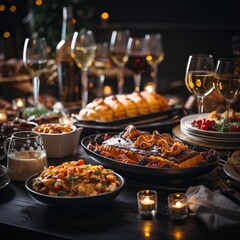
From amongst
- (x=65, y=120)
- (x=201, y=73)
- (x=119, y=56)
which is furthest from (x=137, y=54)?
(x=201, y=73)

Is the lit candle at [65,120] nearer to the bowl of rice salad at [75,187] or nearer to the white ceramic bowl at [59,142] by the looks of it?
the white ceramic bowl at [59,142]

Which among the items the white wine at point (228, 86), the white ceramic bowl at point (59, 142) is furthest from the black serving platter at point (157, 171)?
the white wine at point (228, 86)

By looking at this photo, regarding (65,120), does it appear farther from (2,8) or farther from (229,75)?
(2,8)

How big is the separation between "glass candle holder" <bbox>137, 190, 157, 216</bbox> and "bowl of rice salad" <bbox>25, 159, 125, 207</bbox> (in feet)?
0.27

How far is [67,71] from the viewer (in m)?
3.21

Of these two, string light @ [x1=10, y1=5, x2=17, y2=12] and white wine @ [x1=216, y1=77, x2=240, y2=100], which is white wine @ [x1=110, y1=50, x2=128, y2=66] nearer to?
white wine @ [x1=216, y1=77, x2=240, y2=100]

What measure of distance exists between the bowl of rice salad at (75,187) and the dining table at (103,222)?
40 mm

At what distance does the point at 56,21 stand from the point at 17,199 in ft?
16.8

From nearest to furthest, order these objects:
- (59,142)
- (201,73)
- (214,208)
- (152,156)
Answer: (214,208)
(152,156)
(59,142)
(201,73)

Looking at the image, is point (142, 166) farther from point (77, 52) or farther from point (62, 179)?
point (77, 52)

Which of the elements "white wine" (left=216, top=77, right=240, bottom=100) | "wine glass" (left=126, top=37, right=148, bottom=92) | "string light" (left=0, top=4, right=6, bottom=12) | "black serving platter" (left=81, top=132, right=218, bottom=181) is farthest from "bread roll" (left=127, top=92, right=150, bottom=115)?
"string light" (left=0, top=4, right=6, bottom=12)

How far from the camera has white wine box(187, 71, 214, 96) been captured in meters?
2.34

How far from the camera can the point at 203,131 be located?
2.25 metres

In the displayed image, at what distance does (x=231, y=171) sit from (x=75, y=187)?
541 mm
